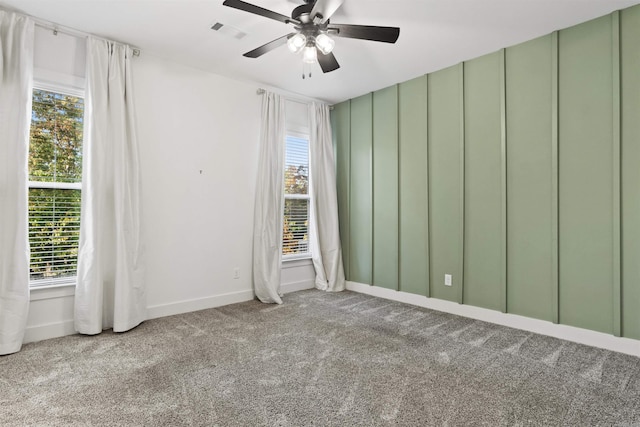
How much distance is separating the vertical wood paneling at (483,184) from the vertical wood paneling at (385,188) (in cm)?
91

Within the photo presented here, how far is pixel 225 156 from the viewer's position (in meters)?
4.07

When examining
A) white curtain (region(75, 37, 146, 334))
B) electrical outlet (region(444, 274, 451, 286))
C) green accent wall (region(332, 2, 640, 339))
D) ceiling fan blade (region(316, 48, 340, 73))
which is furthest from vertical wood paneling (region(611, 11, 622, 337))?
white curtain (region(75, 37, 146, 334))

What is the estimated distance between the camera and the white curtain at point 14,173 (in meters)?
2.65

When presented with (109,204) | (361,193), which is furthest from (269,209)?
(109,204)

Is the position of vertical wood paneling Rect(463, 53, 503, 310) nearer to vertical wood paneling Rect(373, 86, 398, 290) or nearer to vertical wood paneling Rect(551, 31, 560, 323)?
vertical wood paneling Rect(551, 31, 560, 323)

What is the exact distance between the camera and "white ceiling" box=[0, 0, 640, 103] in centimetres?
267

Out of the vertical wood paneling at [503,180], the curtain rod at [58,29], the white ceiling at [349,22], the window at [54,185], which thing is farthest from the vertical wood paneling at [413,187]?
the window at [54,185]

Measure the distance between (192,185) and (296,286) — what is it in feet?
6.38

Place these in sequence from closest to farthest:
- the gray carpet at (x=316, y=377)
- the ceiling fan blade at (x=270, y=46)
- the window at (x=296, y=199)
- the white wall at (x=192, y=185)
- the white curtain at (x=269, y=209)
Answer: the gray carpet at (x=316, y=377) → the ceiling fan blade at (x=270, y=46) → the white wall at (x=192, y=185) → the white curtain at (x=269, y=209) → the window at (x=296, y=199)

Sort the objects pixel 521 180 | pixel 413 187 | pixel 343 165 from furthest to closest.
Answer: pixel 343 165, pixel 413 187, pixel 521 180

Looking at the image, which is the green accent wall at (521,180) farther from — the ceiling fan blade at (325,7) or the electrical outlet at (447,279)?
the ceiling fan blade at (325,7)

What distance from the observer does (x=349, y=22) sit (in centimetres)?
293

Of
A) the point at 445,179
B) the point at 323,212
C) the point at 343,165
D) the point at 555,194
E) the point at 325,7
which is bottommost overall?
the point at 323,212

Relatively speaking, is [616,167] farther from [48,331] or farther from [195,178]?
[48,331]
